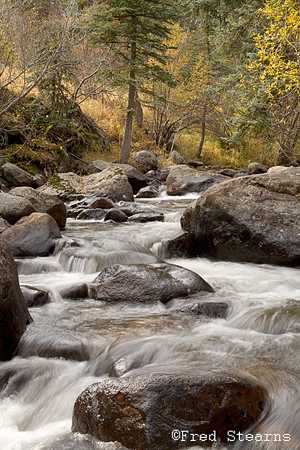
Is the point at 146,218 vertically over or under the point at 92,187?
under

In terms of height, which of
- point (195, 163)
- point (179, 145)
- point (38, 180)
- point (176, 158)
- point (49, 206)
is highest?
point (179, 145)

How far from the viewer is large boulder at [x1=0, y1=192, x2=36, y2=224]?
309 inches

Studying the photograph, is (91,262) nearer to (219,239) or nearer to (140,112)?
(219,239)

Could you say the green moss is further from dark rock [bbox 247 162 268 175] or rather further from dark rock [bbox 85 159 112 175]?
dark rock [bbox 247 162 268 175]

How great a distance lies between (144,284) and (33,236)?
2.84 meters

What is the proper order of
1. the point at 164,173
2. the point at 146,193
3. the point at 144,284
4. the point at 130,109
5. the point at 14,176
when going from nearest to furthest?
the point at 144,284, the point at 14,176, the point at 146,193, the point at 130,109, the point at 164,173

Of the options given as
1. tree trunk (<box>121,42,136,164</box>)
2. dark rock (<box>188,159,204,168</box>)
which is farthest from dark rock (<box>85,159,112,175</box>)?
dark rock (<box>188,159,204,168</box>)

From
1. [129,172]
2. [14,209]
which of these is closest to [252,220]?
[14,209]

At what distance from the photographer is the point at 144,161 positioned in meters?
18.0

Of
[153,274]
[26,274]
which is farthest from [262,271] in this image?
[26,274]

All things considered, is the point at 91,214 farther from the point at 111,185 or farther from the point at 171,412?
the point at 171,412

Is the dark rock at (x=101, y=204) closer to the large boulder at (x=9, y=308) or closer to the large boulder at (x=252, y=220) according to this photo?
the large boulder at (x=252, y=220)

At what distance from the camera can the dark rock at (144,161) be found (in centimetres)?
1783

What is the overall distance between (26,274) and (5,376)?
9.53 feet
